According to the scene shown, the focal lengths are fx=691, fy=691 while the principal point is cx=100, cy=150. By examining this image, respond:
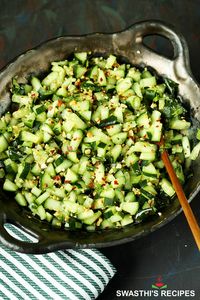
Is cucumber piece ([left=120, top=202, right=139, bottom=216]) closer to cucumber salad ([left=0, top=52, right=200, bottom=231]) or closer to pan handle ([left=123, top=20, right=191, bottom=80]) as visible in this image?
cucumber salad ([left=0, top=52, right=200, bottom=231])

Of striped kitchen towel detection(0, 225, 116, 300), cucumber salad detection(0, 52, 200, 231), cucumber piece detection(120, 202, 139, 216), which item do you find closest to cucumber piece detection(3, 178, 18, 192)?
cucumber salad detection(0, 52, 200, 231)

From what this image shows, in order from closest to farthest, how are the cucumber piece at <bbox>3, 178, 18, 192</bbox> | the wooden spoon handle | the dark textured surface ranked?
the wooden spoon handle → the cucumber piece at <bbox>3, 178, 18, 192</bbox> → the dark textured surface

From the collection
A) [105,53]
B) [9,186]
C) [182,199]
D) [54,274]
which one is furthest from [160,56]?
[54,274]

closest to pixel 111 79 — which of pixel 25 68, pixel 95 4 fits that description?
pixel 25 68

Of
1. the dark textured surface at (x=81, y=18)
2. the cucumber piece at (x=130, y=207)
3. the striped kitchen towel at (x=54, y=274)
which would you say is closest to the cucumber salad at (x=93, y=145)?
the cucumber piece at (x=130, y=207)

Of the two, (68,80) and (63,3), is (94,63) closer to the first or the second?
(68,80)

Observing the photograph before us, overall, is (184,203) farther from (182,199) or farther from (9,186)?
(9,186)
